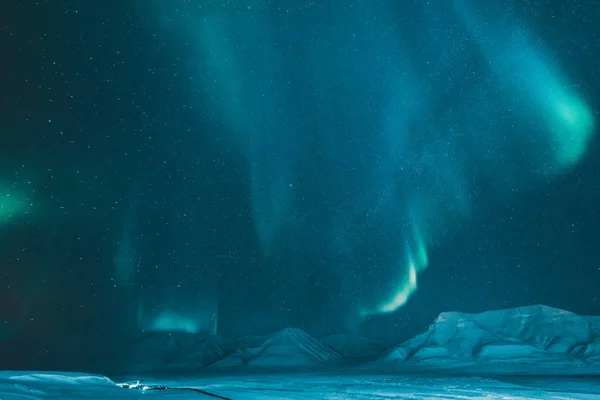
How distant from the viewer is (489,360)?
80.1 meters

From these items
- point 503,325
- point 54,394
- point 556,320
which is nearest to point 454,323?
point 503,325

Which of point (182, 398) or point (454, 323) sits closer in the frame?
point (182, 398)

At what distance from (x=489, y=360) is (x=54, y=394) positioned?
7281 cm

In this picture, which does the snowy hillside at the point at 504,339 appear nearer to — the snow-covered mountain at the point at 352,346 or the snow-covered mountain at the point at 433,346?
the snow-covered mountain at the point at 433,346

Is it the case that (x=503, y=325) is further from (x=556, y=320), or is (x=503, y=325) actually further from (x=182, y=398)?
(x=182, y=398)

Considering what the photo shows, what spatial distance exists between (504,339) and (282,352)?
3808 cm

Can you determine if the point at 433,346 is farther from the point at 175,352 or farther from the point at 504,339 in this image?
the point at 175,352

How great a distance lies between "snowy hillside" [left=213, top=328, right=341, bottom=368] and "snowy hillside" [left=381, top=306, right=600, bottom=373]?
13.3m

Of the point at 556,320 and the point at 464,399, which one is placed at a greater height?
the point at 556,320

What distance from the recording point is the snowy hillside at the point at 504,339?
82312mm

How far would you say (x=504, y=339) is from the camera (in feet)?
303

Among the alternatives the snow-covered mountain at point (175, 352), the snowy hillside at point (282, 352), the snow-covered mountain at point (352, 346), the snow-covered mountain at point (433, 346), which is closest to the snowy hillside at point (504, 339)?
the snow-covered mountain at point (433, 346)

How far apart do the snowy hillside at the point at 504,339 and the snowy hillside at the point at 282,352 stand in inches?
524

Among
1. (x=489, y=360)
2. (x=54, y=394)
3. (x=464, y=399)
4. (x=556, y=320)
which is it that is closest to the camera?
(x=54, y=394)
